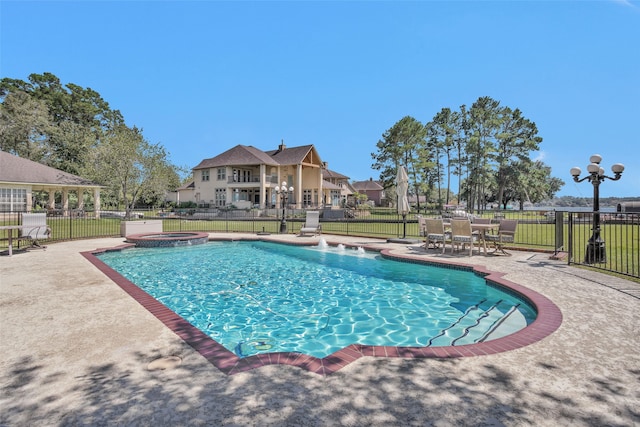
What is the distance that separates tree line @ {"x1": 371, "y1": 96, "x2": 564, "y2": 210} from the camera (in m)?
44.4

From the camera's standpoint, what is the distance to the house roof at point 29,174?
2594 cm

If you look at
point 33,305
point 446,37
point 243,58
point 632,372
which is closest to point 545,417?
point 632,372

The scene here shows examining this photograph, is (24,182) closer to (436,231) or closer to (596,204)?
(436,231)

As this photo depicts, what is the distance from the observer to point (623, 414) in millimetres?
2295

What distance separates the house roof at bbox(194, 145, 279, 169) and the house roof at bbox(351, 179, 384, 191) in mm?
39626

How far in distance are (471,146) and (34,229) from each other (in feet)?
156

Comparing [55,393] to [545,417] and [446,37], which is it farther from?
[446,37]

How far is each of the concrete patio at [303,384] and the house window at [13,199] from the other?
30.1m

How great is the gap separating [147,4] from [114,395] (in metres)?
Result: 15.9

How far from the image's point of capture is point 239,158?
4088 cm

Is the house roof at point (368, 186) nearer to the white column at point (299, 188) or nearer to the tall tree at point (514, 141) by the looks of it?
the tall tree at point (514, 141)

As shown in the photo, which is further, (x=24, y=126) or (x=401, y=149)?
(x=401, y=149)

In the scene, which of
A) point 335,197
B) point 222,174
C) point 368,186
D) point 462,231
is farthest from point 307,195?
point 368,186

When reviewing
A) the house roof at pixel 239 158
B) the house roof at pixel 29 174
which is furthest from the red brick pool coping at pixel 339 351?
the house roof at pixel 239 158
